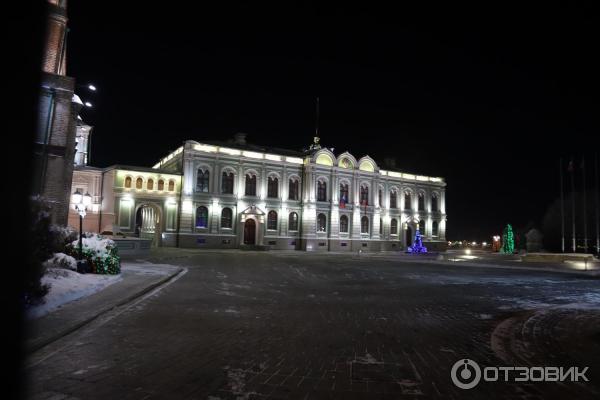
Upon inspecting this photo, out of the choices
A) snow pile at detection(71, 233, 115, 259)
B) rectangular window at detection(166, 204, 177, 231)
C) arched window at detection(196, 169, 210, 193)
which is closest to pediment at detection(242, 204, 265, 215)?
arched window at detection(196, 169, 210, 193)

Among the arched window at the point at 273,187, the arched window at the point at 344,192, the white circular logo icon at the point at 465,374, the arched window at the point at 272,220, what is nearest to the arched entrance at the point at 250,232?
the arched window at the point at 272,220

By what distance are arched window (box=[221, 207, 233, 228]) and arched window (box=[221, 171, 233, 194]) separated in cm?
206

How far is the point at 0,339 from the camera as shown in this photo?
267 inches

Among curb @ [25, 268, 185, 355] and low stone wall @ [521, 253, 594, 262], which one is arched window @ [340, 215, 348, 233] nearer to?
low stone wall @ [521, 253, 594, 262]

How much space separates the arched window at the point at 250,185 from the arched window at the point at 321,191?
27.3 ft

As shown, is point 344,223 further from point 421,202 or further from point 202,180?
point 202,180

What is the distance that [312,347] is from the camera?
6930 millimetres

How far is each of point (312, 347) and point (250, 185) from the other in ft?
144

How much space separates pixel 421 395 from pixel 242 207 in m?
44.7

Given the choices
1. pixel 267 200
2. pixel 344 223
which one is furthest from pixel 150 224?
pixel 344 223

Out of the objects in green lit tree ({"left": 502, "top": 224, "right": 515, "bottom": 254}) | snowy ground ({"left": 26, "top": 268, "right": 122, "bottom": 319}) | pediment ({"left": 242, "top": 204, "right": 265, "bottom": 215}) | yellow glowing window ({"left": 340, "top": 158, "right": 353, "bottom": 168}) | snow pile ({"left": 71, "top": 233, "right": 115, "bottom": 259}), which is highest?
yellow glowing window ({"left": 340, "top": 158, "right": 353, "bottom": 168})

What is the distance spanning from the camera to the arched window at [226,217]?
48.2 metres

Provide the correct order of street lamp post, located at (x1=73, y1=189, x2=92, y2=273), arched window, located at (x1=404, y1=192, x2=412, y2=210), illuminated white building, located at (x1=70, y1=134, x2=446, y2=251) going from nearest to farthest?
street lamp post, located at (x1=73, y1=189, x2=92, y2=273) → illuminated white building, located at (x1=70, y1=134, x2=446, y2=251) → arched window, located at (x1=404, y1=192, x2=412, y2=210)

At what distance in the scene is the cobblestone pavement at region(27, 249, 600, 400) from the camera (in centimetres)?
513
